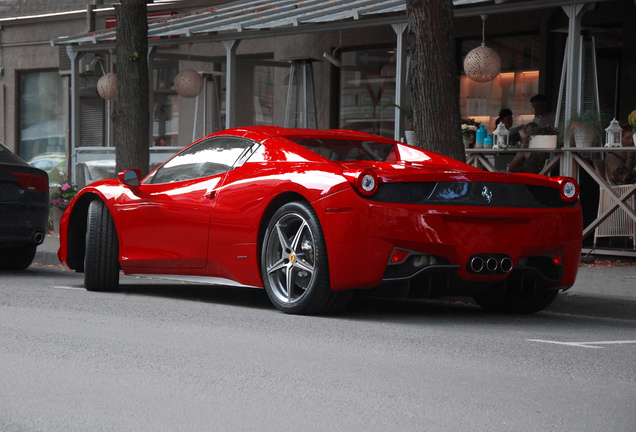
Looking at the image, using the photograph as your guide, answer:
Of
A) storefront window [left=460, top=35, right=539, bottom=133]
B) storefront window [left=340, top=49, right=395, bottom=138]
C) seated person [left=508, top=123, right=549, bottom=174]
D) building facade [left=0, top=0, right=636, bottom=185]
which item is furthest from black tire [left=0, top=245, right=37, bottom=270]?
storefront window [left=460, top=35, right=539, bottom=133]

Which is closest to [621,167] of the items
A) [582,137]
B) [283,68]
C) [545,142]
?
[582,137]

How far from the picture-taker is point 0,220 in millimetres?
10297

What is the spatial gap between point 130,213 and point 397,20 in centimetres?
614

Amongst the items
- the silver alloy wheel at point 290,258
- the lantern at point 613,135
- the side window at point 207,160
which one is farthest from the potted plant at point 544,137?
the silver alloy wheel at point 290,258

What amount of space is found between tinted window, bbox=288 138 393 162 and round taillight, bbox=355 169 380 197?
3.40ft

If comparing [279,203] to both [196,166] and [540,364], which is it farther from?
[540,364]

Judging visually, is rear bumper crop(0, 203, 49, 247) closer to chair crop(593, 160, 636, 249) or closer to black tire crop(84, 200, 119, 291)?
black tire crop(84, 200, 119, 291)

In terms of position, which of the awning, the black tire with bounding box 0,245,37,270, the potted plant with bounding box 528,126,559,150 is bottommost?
the black tire with bounding box 0,245,37,270

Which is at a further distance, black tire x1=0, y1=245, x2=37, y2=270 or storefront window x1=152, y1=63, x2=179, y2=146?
storefront window x1=152, y1=63, x2=179, y2=146

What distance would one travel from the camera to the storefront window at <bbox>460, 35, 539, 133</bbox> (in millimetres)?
16578

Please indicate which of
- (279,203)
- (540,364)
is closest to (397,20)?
(279,203)

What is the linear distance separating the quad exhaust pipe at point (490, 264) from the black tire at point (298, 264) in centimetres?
80

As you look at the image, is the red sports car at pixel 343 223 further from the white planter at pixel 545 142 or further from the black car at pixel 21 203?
the white planter at pixel 545 142

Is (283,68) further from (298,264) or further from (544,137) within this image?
(298,264)
